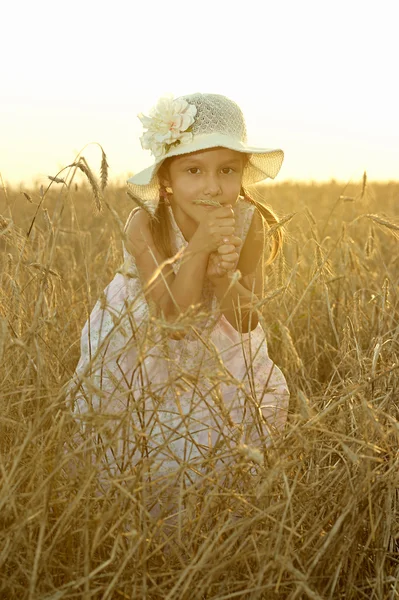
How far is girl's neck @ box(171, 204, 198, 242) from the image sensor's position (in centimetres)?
257

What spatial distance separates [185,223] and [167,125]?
330mm

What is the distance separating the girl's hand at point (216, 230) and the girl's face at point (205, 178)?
0.15 meters

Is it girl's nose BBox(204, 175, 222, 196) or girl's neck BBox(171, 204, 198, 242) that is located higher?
girl's nose BBox(204, 175, 222, 196)

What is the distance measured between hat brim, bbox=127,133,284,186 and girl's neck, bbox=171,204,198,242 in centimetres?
14

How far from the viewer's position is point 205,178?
7.80ft

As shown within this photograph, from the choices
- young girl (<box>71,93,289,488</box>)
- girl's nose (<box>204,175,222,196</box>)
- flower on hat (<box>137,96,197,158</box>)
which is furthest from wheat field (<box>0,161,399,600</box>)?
flower on hat (<box>137,96,197,158</box>)

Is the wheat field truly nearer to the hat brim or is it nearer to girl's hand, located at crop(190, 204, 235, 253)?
girl's hand, located at crop(190, 204, 235, 253)

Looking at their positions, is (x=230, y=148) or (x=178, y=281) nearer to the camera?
(x=178, y=281)

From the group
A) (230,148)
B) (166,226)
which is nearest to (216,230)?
(230,148)

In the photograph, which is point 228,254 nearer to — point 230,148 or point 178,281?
point 178,281

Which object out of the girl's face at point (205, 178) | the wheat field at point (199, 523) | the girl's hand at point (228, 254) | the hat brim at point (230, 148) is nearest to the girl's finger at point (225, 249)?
the girl's hand at point (228, 254)

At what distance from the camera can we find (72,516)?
1.49 metres

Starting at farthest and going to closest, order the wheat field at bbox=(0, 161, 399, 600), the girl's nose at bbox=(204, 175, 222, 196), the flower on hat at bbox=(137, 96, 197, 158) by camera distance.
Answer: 1. the flower on hat at bbox=(137, 96, 197, 158)
2. the girl's nose at bbox=(204, 175, 222, 196)
3. the wheat field at bbox=(0, 161, 399, 600)

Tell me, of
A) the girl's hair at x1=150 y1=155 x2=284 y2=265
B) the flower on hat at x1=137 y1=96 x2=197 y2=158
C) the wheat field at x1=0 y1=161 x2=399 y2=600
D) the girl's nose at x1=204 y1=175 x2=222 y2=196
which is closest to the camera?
the wheat field at x1=0 y1=161 x2=399 y2=600
